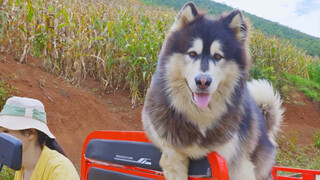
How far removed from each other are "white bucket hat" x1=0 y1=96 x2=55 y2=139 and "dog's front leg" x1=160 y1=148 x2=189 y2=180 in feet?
2.84

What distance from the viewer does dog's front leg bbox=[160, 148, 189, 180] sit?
2145 mm

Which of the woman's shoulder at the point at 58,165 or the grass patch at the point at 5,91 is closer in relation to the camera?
the woman's shoulder at the point at 58,165

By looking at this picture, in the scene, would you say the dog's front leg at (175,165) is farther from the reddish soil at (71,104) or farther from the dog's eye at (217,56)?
the reddish soil at (71,104)

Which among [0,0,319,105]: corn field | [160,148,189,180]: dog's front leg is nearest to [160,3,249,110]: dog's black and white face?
[160,148,189,180]: dog's front leg

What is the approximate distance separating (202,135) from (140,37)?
188 inches

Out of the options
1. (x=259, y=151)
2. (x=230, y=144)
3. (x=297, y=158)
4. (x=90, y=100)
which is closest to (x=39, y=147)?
(x=230, y=144)

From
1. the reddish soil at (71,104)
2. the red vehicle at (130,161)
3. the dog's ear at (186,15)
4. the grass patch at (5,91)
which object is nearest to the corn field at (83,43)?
the reddish soil at (71,104)

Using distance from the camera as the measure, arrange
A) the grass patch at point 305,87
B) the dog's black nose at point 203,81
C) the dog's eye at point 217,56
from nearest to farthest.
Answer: the dog's black nose at point 203,81 < the dog's eye at point 217,56 < the grass patch at point 305,87

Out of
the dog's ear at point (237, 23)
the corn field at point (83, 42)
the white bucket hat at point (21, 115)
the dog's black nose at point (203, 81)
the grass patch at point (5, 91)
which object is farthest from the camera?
the corn field at point (83, 42)

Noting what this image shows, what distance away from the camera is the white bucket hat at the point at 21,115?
1.57 meters

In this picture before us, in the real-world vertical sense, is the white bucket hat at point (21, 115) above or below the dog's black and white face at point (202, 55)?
below

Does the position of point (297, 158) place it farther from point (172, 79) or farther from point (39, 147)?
point (39, 147)

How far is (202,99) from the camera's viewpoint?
2.02 meters

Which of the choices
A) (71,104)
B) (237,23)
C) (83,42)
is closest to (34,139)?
(237,23)
